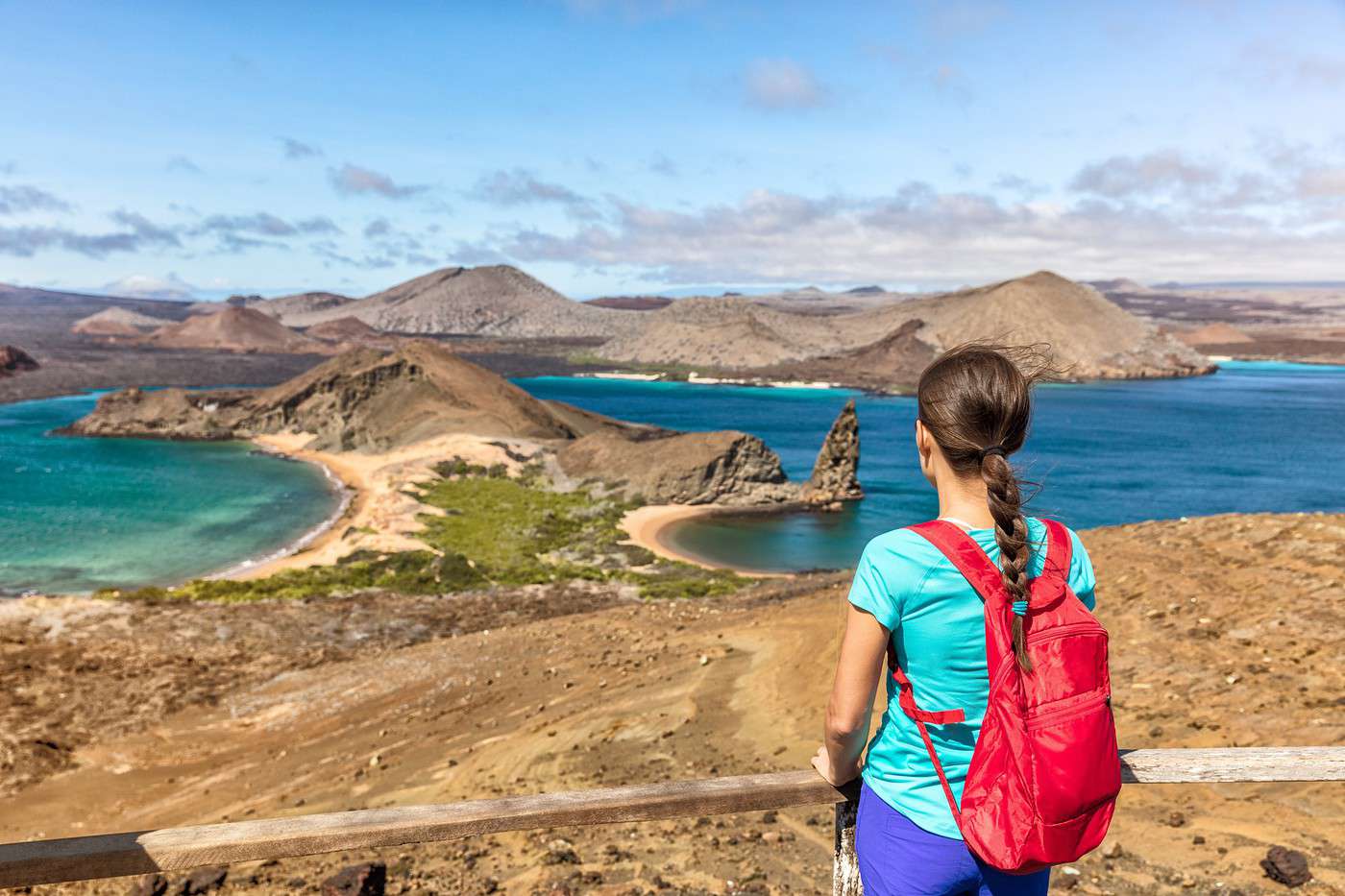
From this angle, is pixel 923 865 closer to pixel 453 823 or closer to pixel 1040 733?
pixel 1040 733

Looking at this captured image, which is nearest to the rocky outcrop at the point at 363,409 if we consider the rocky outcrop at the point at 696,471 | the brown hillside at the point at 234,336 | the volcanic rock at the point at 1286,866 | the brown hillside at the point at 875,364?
the rocky outcrop at the point at 696,471

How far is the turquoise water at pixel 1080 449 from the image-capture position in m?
40.3

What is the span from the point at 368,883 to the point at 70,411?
9850cm

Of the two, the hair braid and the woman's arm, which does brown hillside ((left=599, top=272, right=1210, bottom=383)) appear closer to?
the woman's arm

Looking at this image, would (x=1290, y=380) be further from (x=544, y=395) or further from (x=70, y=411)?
(x=70, y=411)

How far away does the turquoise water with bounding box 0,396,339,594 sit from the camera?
3161 cm

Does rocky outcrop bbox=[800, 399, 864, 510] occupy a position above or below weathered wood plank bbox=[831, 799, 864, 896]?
below

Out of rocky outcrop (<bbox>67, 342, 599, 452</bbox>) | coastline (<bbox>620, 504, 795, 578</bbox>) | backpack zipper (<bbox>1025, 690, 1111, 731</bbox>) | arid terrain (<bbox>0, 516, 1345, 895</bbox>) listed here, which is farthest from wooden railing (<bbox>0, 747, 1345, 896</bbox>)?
rocky outcrop (<bbox>67, 342, 599, 452</bbox>)

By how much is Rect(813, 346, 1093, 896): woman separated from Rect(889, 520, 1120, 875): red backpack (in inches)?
1.6

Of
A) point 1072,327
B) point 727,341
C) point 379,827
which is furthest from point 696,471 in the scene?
point 1072,327

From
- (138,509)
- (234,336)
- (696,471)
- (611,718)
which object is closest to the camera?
(611,718)

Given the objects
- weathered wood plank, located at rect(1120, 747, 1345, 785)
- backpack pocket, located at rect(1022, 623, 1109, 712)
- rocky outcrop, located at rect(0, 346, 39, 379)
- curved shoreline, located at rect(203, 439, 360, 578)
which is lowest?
curved shoreline, located at rect(203, 439, 360, 578)

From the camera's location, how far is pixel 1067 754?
6.30 ft

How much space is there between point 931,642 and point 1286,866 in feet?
16.6
